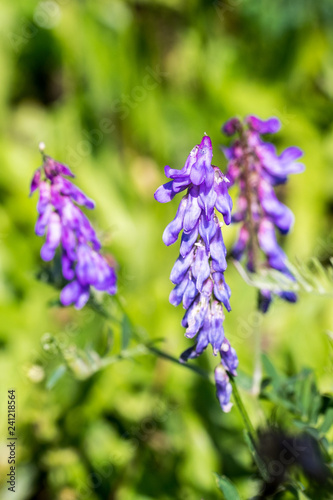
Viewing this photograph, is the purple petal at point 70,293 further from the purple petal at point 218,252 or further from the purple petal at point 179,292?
the purple petal at point 218,252

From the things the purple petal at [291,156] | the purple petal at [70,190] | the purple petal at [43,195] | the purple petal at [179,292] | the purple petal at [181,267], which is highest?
the purple petal at [291,156]

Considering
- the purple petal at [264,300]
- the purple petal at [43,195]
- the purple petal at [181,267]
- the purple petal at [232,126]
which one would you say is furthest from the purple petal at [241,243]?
the purple petal at [43,195]

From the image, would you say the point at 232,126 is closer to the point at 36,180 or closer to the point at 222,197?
the point at 222,197

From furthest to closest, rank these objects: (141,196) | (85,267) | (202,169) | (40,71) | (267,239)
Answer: (40,71) → (141,196) → (267,239) → (85,267) → (202,169)

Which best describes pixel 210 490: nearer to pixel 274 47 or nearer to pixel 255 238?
pixel 255 238

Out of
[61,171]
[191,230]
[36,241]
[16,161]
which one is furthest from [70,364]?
[16,161]

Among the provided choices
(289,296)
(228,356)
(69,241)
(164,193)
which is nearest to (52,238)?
(69,241)
